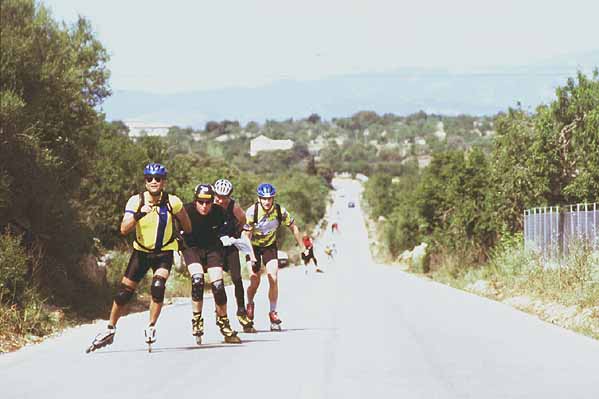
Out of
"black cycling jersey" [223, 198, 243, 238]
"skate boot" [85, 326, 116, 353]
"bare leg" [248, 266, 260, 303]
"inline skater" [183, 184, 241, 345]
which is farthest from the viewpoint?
"bare leg" [248, 266, 260, 303]

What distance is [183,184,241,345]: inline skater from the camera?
12828mm

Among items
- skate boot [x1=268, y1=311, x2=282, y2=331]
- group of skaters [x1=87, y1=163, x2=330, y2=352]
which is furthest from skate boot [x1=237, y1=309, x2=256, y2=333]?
skate boot [x1=268, y1=311, x2=282, y2=331]

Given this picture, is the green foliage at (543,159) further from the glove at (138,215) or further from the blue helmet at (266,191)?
the glove at (138,215)

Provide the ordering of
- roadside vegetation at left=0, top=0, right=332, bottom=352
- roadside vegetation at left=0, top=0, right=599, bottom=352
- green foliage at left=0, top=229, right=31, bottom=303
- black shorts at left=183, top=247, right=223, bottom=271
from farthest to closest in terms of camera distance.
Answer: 1. roadside vegetation at left=0, top=0, right=599, bottom=352
2. roadside vegetation at left=0, top=0, right=332, bottom=352
3. green foliage at left=0, top=229, right=31, bottom=303
4. black shorts at left=183, top=247, right=223, bottom=271

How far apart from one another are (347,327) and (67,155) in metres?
8.90

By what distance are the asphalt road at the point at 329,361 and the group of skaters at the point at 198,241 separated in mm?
421

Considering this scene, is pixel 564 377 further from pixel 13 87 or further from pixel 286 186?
pixel 286 186

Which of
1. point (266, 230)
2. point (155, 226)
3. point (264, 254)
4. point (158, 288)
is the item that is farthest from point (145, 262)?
point (264, 254)

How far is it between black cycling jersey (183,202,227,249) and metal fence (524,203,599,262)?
1148 centimetres

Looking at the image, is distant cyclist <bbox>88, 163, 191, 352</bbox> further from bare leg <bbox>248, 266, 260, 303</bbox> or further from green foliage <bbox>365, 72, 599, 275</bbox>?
green foliage <bbox>365, 72, 599, 275</bbox>

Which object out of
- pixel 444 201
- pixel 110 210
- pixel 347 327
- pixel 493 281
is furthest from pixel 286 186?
pixel 347 327

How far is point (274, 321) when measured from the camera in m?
15.0

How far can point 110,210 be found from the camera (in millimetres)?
39062

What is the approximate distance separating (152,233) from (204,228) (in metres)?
1.27
